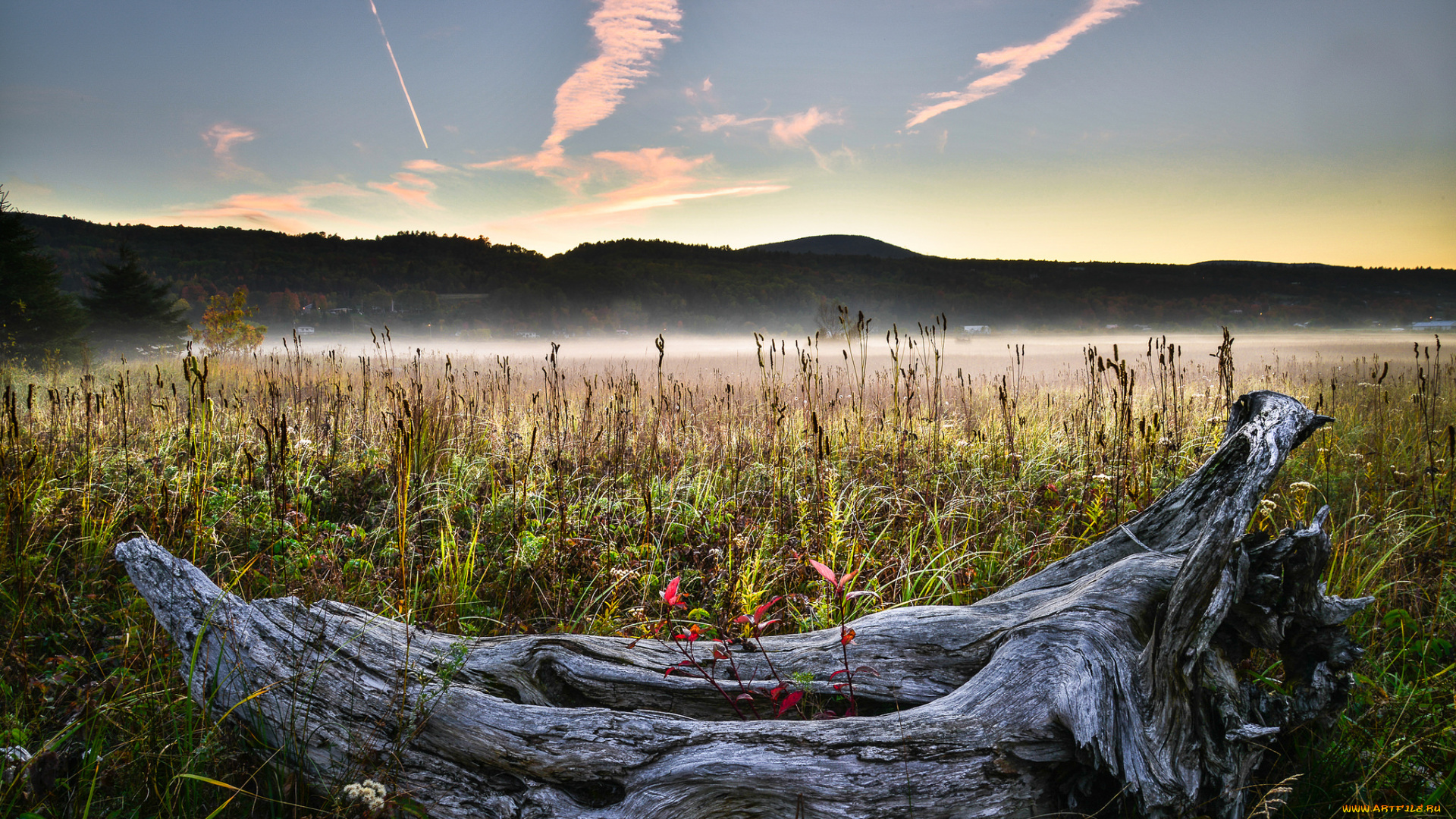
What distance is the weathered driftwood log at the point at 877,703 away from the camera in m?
1.52

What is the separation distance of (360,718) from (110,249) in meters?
75.4

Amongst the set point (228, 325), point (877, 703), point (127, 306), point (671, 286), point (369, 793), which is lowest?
point (877, 703)

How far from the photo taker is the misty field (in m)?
1.77

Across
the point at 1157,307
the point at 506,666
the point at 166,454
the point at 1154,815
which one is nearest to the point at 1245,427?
the point at 1154,815

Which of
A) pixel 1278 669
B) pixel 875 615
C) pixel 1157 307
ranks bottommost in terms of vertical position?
pixel 1278 669

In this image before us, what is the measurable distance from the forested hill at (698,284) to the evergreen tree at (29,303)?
3890 centimetres

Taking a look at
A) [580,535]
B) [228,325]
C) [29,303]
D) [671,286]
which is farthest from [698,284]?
[580,535]

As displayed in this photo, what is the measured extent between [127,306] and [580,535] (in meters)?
38.1

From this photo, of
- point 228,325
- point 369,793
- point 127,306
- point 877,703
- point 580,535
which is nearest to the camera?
point 369,793

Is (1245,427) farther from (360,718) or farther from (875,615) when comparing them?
A: (360,718)

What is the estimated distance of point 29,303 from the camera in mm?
18016

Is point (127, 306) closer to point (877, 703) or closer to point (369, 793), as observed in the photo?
point (369, 793)

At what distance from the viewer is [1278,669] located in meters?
2.25

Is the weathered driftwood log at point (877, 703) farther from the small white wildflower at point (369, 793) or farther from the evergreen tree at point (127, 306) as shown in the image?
the evergreen tree at point (127, 306)
